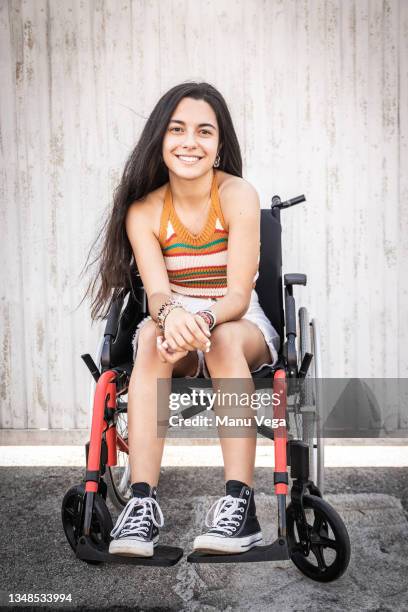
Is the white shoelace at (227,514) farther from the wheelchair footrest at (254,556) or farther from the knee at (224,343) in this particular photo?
the knee at (224,343)

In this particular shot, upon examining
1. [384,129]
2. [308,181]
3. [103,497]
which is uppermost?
[384,129]

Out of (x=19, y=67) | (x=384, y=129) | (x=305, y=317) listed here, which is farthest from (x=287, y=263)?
(x=19, y=67)

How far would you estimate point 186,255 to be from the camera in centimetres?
253

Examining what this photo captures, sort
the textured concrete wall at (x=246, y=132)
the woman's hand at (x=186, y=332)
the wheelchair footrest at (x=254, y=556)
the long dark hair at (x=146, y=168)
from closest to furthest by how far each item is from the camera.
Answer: the wheelchair footrest at (x=254, y=556)
the woman's hand at (x=186, y=332)
the long dark hair at (x=146, y=168)
the textured concrete wall at (x=246, y=132)

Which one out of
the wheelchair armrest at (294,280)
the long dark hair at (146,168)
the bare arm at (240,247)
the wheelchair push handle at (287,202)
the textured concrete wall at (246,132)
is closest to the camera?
the bare arm at (240,247)

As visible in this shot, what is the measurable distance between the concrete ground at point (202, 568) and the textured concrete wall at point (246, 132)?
95cm

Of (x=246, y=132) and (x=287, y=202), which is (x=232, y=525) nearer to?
(x=287, y=202)

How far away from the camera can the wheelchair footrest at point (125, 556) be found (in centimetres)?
201

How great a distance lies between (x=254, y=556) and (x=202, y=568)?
0.47 m

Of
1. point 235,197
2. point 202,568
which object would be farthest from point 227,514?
point 235,197

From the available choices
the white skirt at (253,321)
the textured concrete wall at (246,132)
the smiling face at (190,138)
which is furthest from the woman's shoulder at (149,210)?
the textured concrete wall at (246,132)

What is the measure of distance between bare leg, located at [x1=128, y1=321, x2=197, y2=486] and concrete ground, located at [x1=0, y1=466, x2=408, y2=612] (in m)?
0.36

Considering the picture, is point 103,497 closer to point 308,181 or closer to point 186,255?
point 186,255

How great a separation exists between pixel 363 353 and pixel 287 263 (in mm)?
600
